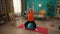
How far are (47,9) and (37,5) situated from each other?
17.3 inches

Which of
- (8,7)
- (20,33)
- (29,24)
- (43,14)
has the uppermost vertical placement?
(8,7)

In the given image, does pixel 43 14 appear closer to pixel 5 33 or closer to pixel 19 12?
pixel 19 12

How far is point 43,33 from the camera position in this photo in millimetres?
2244

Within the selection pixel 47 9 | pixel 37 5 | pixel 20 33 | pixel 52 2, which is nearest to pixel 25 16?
pixel 37 5

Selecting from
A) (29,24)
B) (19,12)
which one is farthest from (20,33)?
(19,12)

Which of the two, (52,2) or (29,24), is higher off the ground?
(52,2)

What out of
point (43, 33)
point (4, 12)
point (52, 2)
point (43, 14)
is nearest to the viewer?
point (43, 33)

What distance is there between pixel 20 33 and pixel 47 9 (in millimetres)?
1907

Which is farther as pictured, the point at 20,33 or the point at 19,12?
the point at 19,12

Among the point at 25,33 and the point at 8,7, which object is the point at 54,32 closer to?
the point at 25,33

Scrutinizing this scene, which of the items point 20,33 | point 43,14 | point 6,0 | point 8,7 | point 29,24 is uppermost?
point 6,0

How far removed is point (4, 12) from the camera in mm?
3127

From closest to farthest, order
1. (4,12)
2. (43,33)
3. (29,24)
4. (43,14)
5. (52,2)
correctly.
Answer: (43,33) → (29,24) → (4,12) → (43,14) → (52,2)

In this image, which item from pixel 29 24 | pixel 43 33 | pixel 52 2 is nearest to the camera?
pixel 43 33
